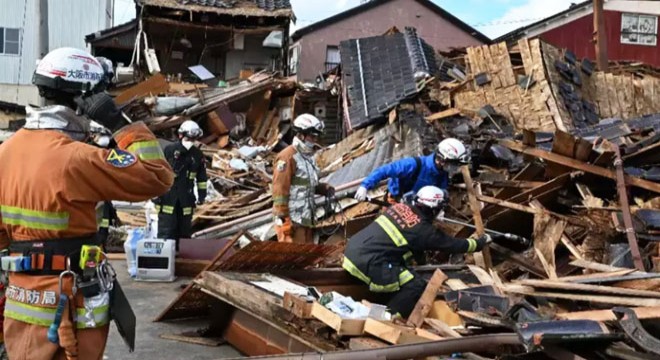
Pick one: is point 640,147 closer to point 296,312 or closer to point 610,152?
point 610,152

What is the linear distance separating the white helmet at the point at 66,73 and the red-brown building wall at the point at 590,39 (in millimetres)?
25940

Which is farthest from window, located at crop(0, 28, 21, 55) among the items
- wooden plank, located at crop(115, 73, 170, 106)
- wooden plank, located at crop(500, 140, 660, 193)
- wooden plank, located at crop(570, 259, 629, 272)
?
wooden plank, located at crop(570, 259, 629, 272)

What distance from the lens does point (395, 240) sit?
5.43m

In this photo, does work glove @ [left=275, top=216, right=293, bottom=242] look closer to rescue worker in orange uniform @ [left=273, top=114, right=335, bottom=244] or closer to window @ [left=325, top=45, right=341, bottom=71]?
rescue worker in orange uniform @ [left=273, top=114, right=335, bottom=244]

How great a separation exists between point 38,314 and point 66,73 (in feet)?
3.33

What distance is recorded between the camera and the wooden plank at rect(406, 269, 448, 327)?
4.93 metres

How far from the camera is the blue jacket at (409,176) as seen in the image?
7133 mm

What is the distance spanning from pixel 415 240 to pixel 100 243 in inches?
113

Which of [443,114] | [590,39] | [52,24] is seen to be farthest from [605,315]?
[52,24]

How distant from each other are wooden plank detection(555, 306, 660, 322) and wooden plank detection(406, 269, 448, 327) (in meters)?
1.06

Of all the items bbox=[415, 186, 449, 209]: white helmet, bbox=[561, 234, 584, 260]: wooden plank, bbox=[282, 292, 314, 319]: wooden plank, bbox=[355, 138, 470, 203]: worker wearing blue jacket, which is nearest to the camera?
bbox=[282, 292, 314, 319]: wooden plank

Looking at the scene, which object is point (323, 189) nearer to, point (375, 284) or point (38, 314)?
point (375, 284)

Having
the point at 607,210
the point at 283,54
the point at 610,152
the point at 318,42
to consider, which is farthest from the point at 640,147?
the point at 318,42

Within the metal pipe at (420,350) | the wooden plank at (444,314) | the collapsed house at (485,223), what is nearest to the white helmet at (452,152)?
the collapsed house at (485,223)
